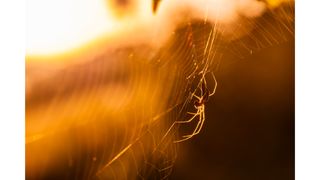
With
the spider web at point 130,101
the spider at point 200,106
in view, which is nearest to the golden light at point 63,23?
the spider web at point 130,101

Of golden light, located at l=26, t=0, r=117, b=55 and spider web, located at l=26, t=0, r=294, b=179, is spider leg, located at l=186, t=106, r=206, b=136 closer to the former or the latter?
spider web, located at l=26, t=0, r=294, b=179

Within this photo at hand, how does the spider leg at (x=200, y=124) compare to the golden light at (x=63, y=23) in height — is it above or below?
below

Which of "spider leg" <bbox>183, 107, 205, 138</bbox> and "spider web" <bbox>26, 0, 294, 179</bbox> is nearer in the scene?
"spider web" <bbox>26, 0, 294, 179</bbox>

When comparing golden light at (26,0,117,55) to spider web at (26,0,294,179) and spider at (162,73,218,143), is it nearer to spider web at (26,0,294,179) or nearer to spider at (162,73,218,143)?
spider web at (26,0,294,179)

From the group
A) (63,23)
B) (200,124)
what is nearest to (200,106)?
(200,124)

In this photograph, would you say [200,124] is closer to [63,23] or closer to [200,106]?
[200,106]

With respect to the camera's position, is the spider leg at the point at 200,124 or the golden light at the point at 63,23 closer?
the golden light at the point at 63,23

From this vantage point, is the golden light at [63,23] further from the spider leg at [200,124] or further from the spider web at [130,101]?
the spider leg at [200,124]

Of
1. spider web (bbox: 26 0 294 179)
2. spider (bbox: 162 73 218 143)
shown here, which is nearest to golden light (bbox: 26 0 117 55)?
spider web (bbox: 26 0 294 179)

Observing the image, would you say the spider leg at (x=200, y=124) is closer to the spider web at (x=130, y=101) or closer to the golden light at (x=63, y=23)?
the spider web at (x=130, y=101)

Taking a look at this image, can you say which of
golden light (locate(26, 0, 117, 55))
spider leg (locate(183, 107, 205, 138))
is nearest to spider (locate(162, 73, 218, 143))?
spider leg (locate(183, 107, 205, 138))

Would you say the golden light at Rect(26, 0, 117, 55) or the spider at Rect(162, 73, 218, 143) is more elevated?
the golden light at Rect(26, 0, 117, 55)
